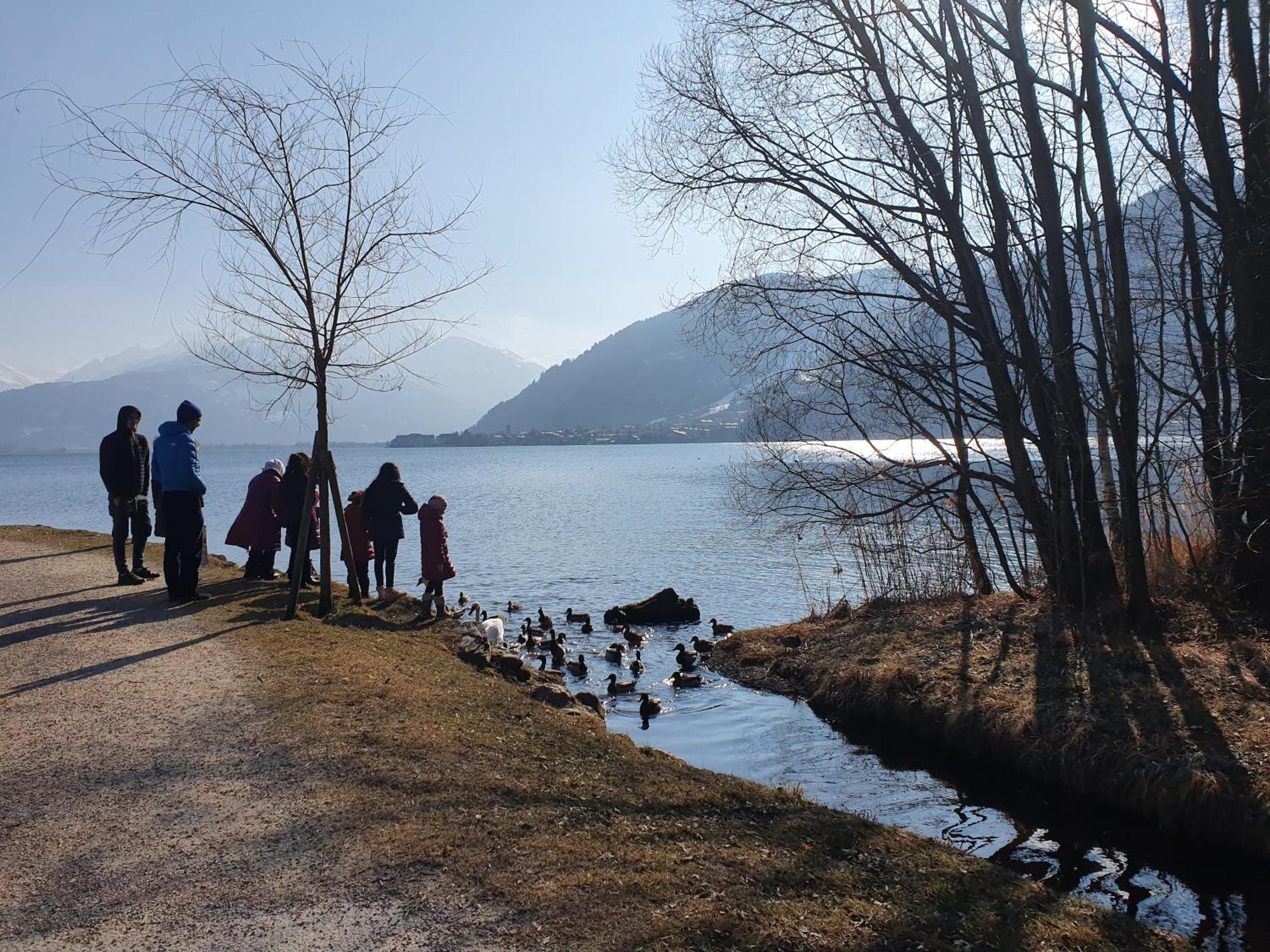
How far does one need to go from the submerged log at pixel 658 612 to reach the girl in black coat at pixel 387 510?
4.77 meters

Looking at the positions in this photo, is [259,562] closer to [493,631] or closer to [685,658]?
[493,631]

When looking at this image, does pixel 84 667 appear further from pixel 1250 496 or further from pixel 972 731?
pixel 1250 496

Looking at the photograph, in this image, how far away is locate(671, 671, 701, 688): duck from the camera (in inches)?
489

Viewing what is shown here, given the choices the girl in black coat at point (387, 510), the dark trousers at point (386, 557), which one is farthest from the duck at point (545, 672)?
the dark trousers at point (386, 557)

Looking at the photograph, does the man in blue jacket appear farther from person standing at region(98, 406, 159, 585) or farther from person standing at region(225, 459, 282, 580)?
person standing at region(225, 459, 282, 580)

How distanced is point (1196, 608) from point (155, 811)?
33.9 feet

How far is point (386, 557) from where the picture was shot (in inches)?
571

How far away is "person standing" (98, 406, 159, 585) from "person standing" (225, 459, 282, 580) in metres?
1.25

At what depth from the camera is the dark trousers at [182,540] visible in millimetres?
11445

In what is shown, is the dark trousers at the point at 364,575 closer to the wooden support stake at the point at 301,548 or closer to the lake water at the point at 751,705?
the wooden support stake at the point at 301,548

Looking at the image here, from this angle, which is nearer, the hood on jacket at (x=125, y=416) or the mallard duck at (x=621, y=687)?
the mallard duck at (x=621, y=687)

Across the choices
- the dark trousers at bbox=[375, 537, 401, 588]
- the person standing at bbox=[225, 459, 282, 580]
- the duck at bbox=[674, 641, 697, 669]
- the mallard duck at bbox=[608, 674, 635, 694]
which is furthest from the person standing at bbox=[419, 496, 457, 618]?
→ the duck at bbox=[674, 641, 697, 669]

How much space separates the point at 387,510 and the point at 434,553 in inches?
42.6

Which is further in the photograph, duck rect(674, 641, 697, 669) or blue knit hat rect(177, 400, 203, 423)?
duck rect(674, 641, 697, 669)
